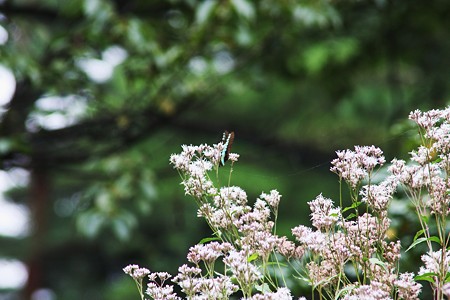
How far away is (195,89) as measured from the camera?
13.6 feet

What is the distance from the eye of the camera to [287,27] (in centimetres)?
389

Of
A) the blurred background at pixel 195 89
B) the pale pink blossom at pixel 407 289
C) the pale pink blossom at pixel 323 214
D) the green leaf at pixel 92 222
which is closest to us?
the pale pink blossom at pixel 407 289

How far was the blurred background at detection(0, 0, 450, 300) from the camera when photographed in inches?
133

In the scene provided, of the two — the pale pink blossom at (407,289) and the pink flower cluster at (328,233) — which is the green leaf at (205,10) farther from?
the pale pink blossom at (407,289)

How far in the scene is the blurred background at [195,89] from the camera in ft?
11.0

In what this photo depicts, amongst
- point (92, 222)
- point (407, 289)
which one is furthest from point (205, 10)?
point (407, 289)

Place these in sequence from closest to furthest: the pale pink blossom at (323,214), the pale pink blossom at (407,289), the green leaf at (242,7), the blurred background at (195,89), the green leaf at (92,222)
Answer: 1. the pale pink blossom at (407,289)
2. the pale pink blossom at (323,214)
3. the green leaf at (242,7)
4. the blurred background at (195,89)
5. the green leaf at (92,222)

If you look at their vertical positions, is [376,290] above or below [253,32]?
below

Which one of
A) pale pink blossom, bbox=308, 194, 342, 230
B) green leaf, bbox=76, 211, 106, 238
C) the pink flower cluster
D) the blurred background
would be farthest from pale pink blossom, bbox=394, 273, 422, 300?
green leaf, bbox=76, 211, 106, 238

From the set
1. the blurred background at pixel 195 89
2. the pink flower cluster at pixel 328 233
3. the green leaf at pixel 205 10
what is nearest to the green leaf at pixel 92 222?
the blurred background at pixel 195 89

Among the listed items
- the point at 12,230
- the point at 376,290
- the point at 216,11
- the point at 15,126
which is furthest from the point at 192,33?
the point at 12,230

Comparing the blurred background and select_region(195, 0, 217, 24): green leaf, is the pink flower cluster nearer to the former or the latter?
the blurred background

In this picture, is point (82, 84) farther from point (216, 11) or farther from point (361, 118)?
point (361, 118)

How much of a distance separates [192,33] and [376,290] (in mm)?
2699
